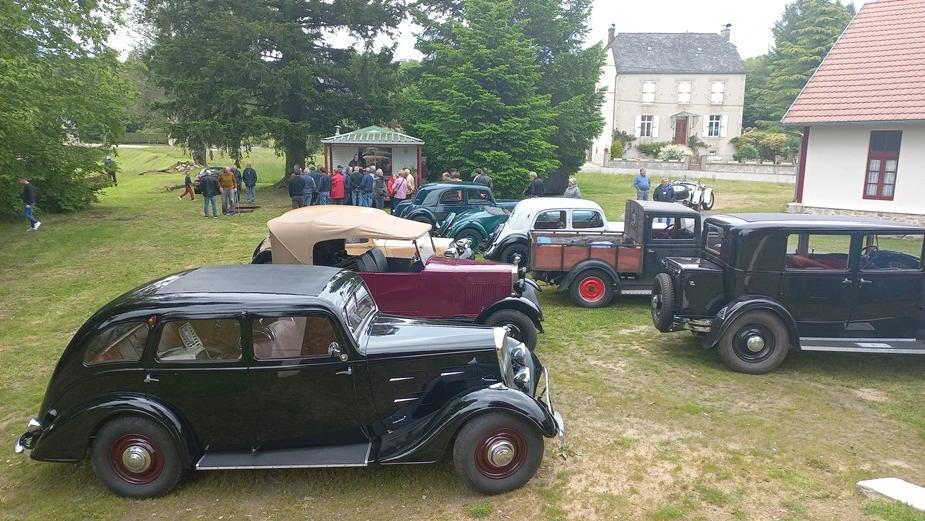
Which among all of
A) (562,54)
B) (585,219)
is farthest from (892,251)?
(562,54)

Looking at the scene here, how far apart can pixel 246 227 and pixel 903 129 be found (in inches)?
763

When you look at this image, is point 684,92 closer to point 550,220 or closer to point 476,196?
point 476,196

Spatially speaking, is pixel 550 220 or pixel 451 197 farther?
pixel 451 197

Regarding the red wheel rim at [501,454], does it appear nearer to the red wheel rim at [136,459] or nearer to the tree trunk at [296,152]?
the red wheel rim at [136,459]

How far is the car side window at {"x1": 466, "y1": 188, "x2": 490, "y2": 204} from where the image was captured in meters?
16.7

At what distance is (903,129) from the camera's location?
1848cm

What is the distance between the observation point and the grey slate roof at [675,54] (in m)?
49.1

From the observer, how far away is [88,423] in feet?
16.0

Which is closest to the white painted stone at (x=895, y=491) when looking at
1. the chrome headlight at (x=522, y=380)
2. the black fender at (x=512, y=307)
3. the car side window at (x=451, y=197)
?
the chrome headlight at (x=522, y=380)

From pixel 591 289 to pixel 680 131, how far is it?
1721 inches

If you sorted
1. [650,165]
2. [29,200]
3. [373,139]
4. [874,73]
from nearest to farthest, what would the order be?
[29,200]
[874,73]
[373,139]
[650,165]

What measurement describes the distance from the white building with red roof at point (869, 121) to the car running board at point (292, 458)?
63.1 ft

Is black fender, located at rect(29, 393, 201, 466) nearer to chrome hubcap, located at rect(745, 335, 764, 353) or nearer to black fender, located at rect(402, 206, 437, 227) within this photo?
chrome hubcap, located at rect(745, 335, 764, 353)

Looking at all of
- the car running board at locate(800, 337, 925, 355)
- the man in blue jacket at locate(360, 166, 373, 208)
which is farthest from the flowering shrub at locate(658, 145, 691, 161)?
the car running board at locate(800, 337, 925, 355)
